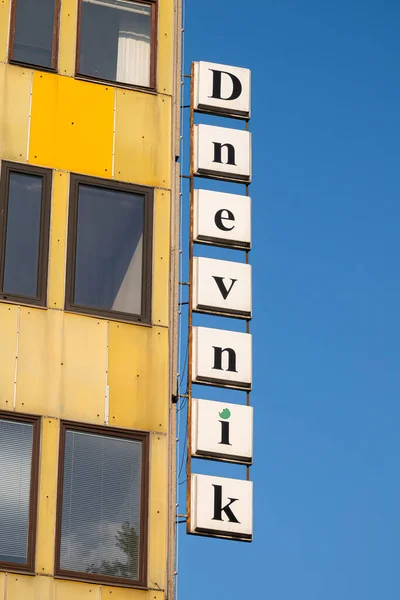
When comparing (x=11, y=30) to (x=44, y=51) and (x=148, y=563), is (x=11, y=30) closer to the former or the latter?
(x=44, y=51)

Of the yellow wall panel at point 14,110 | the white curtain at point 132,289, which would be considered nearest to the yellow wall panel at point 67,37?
the yellow wall panel at point 14,110

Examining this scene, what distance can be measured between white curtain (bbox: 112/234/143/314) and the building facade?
0.03 m

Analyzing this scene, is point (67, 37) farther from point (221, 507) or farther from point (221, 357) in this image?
point (221, 507)

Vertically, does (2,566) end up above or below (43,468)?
below

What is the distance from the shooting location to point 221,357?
99.3ft

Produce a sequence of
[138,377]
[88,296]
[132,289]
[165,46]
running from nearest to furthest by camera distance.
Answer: [138,377], [88,296], [132,289], [165,46]

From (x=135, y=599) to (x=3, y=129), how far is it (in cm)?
899

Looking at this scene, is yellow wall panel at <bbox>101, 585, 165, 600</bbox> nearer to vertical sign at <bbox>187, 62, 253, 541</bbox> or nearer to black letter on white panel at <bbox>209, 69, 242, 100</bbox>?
vertical sign at <bbox>187, 62, 253, 541</bbox>

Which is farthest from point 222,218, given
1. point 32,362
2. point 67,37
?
point 32,362

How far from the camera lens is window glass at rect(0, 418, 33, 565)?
26.1 metres

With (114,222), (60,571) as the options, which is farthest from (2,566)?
(114,222)

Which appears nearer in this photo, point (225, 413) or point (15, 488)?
point (15, 488)

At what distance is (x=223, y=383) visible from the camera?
1185 inches

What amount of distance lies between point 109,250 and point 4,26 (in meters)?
4.92
